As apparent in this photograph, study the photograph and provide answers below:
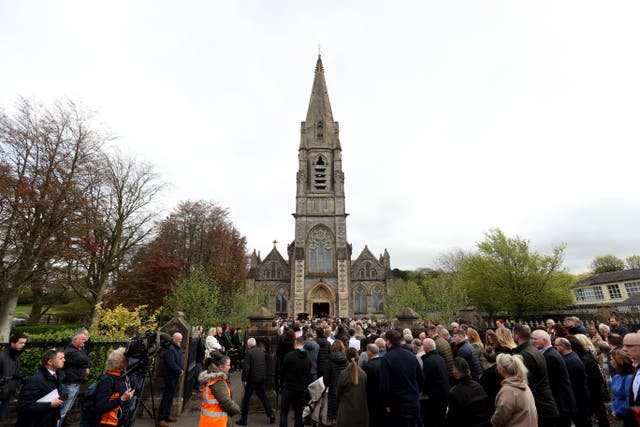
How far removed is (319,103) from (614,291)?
1668 inches

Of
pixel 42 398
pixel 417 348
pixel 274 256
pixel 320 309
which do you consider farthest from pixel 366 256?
pixel 42 398

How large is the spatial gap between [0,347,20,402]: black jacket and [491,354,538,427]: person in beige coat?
6229mm

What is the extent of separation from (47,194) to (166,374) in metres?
9.64

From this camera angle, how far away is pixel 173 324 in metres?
6.94

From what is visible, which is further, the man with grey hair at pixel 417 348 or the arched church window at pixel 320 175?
the arched church window at pixel 320 175

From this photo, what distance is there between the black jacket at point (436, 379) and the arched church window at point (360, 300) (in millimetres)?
28694

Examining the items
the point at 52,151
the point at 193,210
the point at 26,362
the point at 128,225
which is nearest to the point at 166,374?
the point at 26,362

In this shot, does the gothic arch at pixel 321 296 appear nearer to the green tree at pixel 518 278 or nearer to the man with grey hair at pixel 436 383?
the green tree at pixel 518 278

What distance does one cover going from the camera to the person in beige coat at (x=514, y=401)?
287 centimetres

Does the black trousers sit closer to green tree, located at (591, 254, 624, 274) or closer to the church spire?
the church spire

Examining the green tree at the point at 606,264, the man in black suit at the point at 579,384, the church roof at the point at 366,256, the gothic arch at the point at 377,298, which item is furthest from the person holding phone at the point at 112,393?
the green tree at the point at 606,264

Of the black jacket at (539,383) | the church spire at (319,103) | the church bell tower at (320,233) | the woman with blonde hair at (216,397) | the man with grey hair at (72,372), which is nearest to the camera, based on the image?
the woman with blonde hair at (216,397)

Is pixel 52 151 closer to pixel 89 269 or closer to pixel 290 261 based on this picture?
pixel 89 269

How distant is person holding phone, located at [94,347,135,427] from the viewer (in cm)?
330
